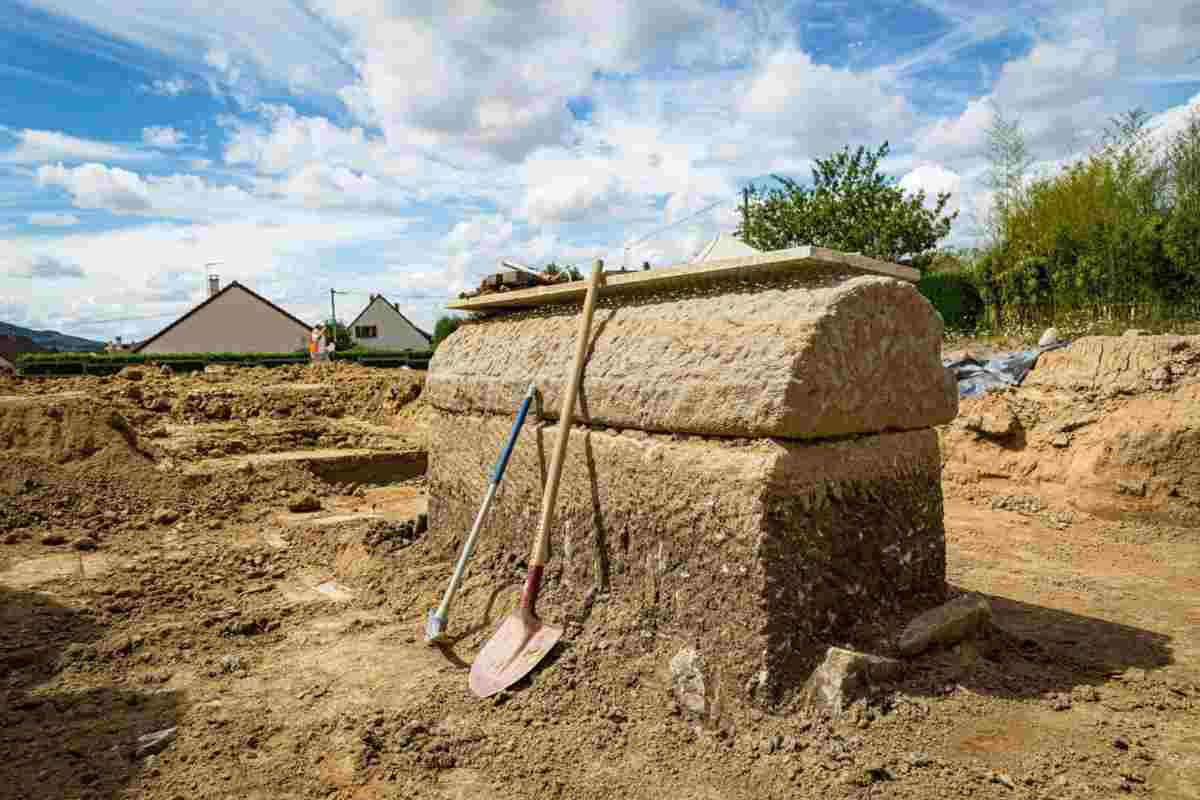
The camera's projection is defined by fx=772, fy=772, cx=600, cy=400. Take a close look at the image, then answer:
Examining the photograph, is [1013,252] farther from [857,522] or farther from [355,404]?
[857,522]

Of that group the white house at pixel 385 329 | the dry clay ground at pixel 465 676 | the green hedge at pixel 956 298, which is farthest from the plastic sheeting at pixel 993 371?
the white house at pixel 385 329

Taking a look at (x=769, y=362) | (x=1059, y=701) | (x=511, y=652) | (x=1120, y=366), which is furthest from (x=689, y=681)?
(x=1120, y=366)

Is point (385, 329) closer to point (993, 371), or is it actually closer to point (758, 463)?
point (993, 371)

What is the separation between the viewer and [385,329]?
45344 millimetres

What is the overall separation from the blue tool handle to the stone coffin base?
0.12 meters

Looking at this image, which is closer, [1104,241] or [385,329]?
[1104,241]

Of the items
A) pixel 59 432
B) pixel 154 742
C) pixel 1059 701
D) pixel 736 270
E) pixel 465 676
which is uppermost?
pixel 736 270

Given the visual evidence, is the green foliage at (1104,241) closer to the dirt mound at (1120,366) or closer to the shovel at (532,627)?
the dirt mound at (1120,366)

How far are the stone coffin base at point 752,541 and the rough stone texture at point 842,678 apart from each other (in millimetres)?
53

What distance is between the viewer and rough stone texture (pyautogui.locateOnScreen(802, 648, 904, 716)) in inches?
92.5

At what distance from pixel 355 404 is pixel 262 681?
9.27 metres

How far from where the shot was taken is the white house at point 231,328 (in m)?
33.5

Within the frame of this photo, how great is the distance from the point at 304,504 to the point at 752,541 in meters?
5.47

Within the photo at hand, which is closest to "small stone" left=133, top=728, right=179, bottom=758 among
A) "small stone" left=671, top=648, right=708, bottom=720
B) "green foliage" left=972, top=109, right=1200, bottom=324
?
"small stone" left=671, top=648, right=708, bottom=720
